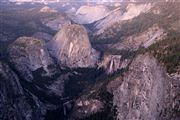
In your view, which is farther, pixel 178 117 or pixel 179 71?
pixel 179 71

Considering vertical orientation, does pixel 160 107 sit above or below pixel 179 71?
below

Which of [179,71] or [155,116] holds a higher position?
[179,71]

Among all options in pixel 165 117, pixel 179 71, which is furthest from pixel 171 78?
pixel 165 117

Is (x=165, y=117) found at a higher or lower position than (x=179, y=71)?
lower

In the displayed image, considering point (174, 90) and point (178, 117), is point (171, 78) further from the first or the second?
point (178, 117)

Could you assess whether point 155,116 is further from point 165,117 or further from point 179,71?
point 179,71

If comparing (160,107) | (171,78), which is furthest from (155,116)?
(171,78)
